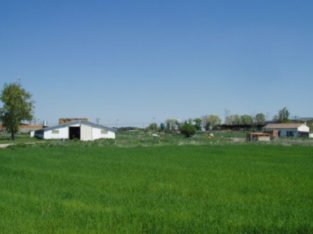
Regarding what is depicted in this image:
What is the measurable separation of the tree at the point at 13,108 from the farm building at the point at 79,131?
5.11 meters

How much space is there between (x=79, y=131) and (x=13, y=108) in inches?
455

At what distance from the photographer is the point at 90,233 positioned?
9.96 metres

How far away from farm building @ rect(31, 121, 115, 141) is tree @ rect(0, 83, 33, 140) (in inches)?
201

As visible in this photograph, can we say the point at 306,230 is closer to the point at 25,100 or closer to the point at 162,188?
the point at 162,188

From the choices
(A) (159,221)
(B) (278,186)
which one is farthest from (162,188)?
(A) (159,221)

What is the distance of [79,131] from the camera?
272 ft

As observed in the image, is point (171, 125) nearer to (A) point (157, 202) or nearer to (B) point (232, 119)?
(B) point (232, 119)

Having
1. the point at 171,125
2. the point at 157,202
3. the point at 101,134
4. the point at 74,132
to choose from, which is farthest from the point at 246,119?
the point at 157,202

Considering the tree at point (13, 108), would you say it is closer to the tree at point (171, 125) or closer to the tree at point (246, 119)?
the tree at point (171, 125)

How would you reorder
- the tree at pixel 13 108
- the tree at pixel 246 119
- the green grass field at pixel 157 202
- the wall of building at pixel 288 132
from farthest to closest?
the tree at pixel 246 119
the wall of building at pixel 288 132
the tree at pixel 13 108
the green grass field at pixel 157 202

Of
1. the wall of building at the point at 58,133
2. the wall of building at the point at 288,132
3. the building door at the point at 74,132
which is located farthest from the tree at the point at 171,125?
the wall of building at the point at 58,133

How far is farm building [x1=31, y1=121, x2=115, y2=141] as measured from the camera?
266 ft

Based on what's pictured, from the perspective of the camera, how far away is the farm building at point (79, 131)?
3189 inches

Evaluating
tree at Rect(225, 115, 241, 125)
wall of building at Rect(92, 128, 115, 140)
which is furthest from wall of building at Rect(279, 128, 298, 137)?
tree at Rect(225, 115, 241, 125)
